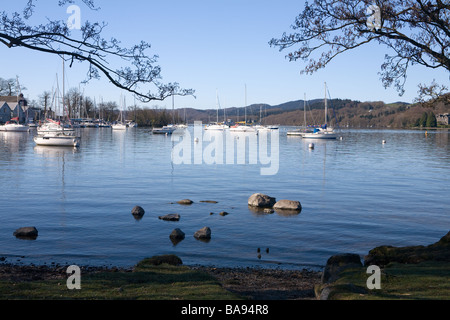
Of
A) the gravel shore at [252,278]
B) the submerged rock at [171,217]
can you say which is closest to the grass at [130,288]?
the gravel shore at [252,278]

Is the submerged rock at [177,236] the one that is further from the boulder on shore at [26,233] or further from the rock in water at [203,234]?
the boulder on shore at [26,233]

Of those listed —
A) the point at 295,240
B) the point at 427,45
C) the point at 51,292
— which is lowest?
the point at 295,240

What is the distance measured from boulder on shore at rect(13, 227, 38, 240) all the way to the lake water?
0.29 meters

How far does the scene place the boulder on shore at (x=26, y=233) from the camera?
1711 cm

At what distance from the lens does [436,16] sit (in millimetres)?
11977

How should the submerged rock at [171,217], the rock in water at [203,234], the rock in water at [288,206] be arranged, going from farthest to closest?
the rock in water at [288,206]
the submerged rock at [171,217]
the rock in water at [203,234]

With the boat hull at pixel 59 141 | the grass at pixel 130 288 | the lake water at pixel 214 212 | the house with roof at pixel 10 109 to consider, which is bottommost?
the lake water at pixel 214 212

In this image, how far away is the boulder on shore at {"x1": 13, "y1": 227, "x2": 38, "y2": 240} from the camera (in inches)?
674

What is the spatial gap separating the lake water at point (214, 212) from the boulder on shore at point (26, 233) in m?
0.29

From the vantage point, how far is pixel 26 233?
17.2 m

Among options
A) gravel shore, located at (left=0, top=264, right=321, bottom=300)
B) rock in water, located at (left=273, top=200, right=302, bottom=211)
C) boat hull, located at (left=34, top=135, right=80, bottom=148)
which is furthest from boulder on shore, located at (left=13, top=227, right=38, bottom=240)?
boat hull, located at (left=34, top=135, right=80, bottom=148)
